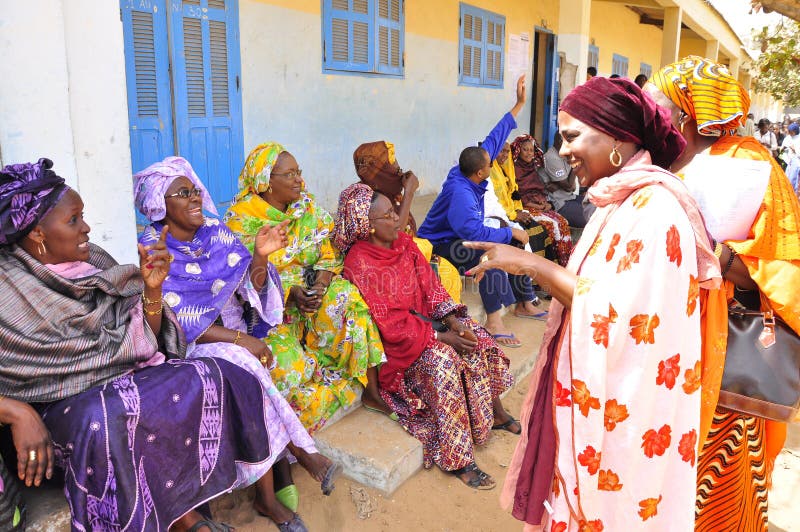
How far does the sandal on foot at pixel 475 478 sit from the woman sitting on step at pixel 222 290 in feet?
2.28

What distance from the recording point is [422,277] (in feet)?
11.8

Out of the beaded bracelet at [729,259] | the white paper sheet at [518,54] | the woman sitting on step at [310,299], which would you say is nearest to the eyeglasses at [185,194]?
the woman sitting on step at [310,299]

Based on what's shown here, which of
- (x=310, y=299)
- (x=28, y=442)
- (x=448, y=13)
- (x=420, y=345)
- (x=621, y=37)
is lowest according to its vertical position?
(x=420, y=345)

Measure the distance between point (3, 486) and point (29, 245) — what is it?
78 centimetres

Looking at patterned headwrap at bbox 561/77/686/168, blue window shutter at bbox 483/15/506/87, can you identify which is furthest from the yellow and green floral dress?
blue window shutter at bbox 483/15/506/87

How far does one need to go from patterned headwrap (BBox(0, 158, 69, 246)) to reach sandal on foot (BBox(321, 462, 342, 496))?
62.5 inches

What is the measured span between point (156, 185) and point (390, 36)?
502 cm

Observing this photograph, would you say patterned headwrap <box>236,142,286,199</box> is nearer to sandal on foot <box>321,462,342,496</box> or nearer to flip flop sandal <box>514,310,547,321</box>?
sandal on foot <box>321,462,342,496</box>

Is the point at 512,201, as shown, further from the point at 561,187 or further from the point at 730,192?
the point at 730,192

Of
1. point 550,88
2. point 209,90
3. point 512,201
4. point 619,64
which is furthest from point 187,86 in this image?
point 619,64

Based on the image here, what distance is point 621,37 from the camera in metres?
15.3

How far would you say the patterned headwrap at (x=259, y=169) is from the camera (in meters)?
3.29

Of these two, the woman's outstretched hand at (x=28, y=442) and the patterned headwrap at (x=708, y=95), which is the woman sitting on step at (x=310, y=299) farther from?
the patterned headwrap at (x=708, y=95)

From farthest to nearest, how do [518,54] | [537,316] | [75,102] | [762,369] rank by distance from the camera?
1. [518,54]
2. [537,316]
3. [75,102]
4. [762,369]
